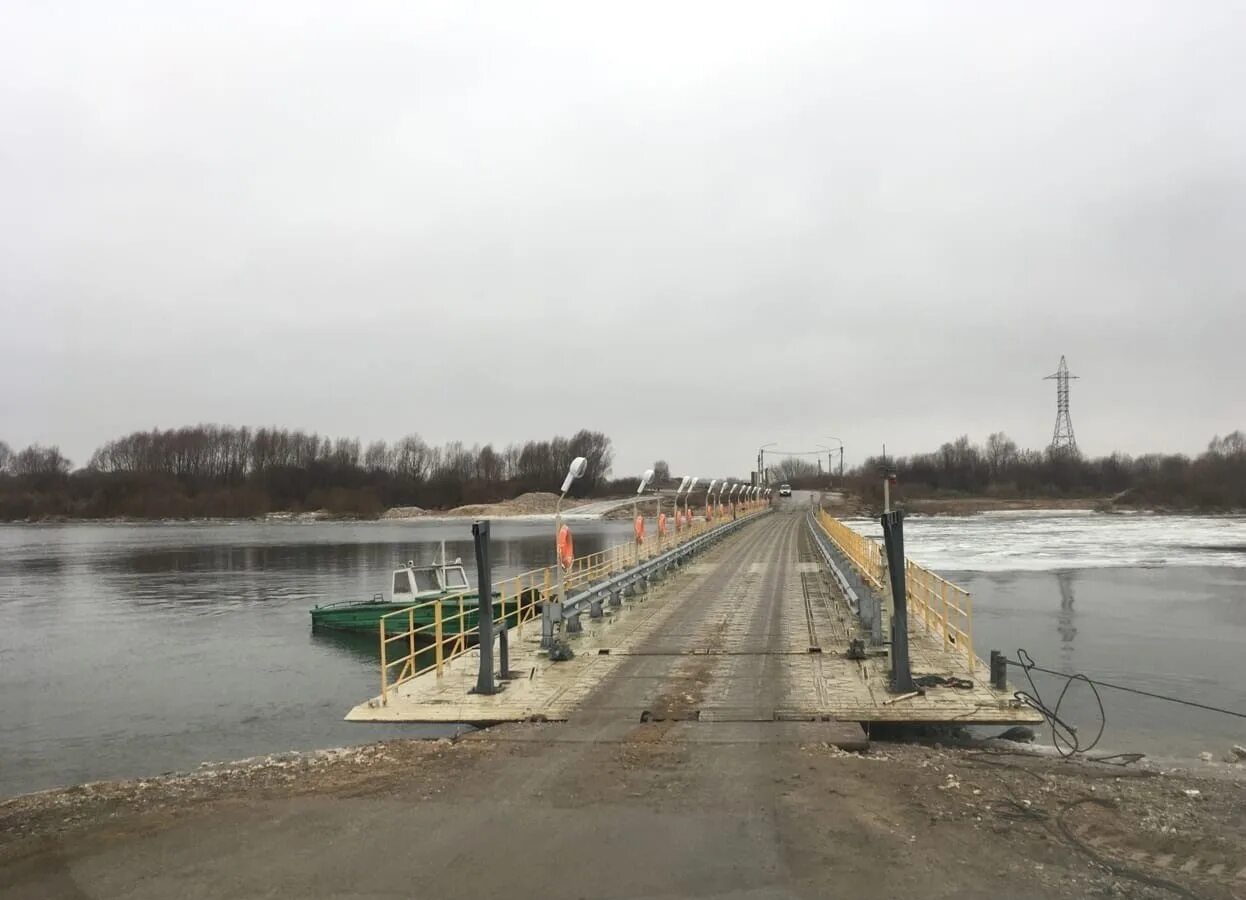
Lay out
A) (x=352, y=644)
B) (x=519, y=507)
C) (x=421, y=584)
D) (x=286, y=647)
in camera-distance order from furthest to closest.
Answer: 1. (x=519, y=507)
2. (x=421, y=584)
3. (x=352, y=644)
4. (x=286, y=647)

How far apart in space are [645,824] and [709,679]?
18.2ft

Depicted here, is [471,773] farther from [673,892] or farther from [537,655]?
[537,655]

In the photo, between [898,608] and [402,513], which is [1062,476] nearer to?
[402,513]

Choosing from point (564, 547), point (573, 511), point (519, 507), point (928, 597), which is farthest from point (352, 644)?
point (519, 507)

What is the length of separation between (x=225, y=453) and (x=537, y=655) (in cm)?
15747

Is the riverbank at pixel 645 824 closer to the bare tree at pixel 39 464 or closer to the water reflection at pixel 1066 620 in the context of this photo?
the water reflection at pixel 1066 620

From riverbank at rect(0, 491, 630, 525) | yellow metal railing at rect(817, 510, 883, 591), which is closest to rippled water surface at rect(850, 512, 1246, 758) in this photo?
yellow metal railing at rect(817, 510, 883, 591)

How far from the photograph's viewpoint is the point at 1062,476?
451 feet

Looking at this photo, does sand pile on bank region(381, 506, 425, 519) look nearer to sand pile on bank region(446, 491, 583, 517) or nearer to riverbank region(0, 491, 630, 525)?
riverbank region(0, 491, 630, 525)

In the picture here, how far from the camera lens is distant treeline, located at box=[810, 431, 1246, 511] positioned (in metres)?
106

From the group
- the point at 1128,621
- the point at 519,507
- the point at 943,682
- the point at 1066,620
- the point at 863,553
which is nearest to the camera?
the point at 943,682

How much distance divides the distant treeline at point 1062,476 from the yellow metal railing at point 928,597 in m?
88.5

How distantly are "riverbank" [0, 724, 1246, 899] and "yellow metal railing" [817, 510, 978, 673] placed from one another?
454cm

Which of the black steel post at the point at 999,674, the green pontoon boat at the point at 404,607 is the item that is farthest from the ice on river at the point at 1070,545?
the black steel post at the point at 999,674
